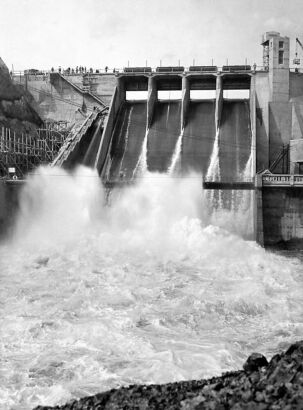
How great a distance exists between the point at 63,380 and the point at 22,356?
273cm

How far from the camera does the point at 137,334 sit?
838 inches

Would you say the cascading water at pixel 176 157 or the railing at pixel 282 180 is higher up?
the cascading water at pixel 176 157

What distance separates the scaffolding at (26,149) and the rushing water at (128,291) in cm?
393

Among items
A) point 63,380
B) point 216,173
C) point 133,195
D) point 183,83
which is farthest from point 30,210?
point 63,380

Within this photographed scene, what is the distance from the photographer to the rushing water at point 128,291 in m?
17.9

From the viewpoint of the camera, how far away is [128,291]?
2802cm

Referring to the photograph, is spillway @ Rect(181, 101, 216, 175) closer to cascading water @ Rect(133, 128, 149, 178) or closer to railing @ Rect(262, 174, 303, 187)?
cascading water @ Rect(133, 128, 149, 178)

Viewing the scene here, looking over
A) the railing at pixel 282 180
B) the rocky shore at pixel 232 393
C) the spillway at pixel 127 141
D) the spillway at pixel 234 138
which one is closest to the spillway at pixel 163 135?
the spillway at pixel 127 141

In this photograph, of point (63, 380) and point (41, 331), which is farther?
point (41, 331)

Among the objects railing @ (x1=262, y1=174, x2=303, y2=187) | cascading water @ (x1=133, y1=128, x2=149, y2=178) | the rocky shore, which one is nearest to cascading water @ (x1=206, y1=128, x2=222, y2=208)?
railing @ (x1=262, y1=174, x2=303, y2=187)

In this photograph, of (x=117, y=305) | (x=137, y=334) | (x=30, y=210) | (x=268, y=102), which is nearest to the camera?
(x=137, y=334)

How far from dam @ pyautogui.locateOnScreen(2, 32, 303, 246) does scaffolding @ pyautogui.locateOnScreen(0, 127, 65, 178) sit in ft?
10.5

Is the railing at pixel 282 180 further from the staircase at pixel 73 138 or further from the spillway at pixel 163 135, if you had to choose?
the staircase at pixel 73 138

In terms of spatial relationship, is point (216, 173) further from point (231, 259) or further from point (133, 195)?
point (231, 259)
